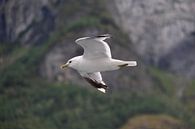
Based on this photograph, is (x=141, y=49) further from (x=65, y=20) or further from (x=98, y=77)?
(x=98, y=77)

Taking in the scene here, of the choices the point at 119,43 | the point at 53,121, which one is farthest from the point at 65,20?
the point at 53,121

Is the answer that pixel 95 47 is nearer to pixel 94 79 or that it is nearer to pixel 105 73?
pixel 94 79

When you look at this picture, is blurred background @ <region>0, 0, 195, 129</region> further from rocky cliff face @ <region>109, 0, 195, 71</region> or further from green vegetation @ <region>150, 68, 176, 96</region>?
rocky cliff face @ <region>109, 0, 195, 71</region>

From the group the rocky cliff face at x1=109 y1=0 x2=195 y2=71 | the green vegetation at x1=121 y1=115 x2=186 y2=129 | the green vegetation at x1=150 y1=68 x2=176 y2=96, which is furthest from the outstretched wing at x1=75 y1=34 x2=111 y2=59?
the rocky cliff face at x1=109 y1=0 x2=195 y2=71

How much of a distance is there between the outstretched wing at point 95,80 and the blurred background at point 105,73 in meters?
89.5

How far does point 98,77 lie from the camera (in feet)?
104

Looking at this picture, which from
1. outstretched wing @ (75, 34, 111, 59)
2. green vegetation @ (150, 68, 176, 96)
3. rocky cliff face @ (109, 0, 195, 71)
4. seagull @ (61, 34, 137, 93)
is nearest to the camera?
outstretched wing @ (75, 34, 111, 59)

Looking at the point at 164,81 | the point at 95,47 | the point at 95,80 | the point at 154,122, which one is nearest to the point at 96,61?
the point at 95,47

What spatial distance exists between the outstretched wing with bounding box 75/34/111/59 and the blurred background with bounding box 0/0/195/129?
91187mm

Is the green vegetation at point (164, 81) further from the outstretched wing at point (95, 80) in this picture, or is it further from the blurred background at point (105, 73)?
the outstretched wing at point (95, 80)

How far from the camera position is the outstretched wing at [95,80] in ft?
102

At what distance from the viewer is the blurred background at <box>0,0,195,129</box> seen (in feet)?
449

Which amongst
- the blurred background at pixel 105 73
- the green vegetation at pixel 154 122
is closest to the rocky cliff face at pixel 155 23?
the blurred background at pixel 105 73

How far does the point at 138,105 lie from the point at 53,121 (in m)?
15.3
